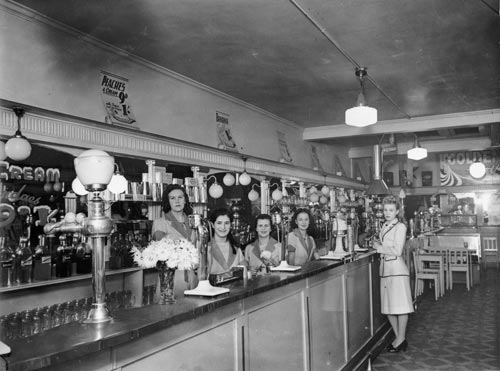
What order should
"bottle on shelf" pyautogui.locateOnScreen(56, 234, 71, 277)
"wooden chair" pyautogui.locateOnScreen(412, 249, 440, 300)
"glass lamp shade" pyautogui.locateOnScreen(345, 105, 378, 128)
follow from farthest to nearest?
"wooden chair" pyautogui.locateOnScreen(412, 249, 440, 300), "glass lamp shade" pyautogui.locateOnScreen(345, 105, 378, 128), "bottle on shelf" pyautogui.locateOnScreen(56, 234, 71, 277)

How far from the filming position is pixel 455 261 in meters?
9.62

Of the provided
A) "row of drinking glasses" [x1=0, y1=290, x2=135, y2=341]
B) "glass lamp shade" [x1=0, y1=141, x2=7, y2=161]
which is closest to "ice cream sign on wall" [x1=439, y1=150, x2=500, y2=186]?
"glass lamp shade" [x1=0, y1=141, x2=7, y2=161]

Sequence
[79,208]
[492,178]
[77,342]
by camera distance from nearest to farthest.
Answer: [77,342] → [79,208] → [492,178]

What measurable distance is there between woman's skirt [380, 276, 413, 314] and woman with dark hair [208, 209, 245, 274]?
6.22 feet

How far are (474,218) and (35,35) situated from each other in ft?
47.4

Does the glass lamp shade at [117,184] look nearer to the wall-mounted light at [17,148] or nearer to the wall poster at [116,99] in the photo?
the wall poster at [116,99]

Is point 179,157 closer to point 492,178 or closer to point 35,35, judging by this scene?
point 35,35

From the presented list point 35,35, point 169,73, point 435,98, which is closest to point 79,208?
point 35,35

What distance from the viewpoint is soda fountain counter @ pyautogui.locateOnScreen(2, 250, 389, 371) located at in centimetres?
183

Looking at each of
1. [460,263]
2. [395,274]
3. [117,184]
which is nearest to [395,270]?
[395,274]

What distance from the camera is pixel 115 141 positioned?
4.82 meters

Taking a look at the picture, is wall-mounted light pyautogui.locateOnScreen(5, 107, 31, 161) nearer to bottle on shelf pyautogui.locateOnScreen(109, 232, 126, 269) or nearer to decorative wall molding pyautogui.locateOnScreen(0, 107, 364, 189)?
decorative wall molding pyautogui.locateOnScreen(0, 107, 364, 189)

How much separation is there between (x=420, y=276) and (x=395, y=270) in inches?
148

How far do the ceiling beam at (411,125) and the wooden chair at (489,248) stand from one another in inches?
273
